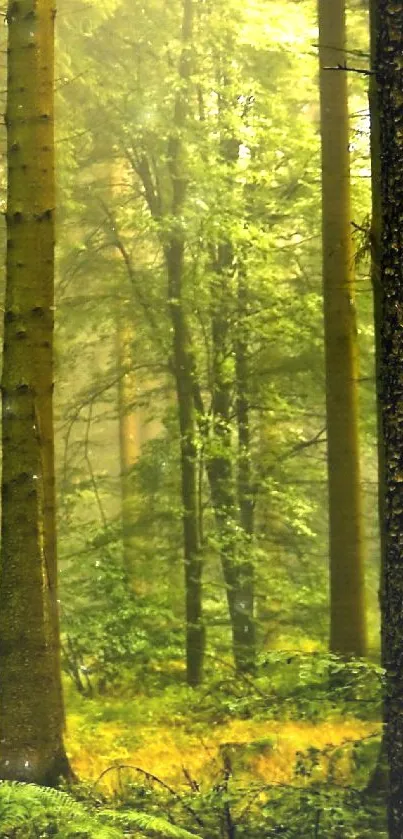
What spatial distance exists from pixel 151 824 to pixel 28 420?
303cm

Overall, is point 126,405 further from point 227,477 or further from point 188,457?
point 227,477

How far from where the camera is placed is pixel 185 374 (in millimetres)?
10969

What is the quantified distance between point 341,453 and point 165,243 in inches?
171

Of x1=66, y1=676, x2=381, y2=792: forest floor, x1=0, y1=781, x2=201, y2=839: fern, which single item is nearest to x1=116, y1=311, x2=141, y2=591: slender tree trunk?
x1=66, y1=676, x2=381, y2=792: forest floor

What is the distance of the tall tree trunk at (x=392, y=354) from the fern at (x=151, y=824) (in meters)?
1.48

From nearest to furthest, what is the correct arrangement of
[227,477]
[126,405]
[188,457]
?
[188,457] < [227,477] < [126,405]

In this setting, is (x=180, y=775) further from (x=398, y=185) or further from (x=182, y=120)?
(x=182, y=120)

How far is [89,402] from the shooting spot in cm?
1130

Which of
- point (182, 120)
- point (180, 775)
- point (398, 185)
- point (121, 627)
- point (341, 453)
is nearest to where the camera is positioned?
point (398, 185)

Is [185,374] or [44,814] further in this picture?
[185,374]

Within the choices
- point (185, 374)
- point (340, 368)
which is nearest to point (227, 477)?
point (185, 374)

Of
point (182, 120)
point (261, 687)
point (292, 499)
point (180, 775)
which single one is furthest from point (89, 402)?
point (180, 775)

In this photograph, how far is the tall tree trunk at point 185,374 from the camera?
10.4m

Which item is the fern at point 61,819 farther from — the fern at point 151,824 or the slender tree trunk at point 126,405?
the slender tree trunk at point 126,405
